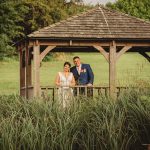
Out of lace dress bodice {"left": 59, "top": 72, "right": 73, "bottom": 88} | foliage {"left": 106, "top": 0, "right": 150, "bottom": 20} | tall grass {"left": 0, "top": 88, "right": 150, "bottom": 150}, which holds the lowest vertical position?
tall grass {"left": 0, "top": 88, "right": 150, "bottom": 150}

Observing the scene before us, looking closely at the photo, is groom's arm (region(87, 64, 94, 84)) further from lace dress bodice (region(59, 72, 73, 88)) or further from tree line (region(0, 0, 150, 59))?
tree line (region(0, 0, 150, 59))

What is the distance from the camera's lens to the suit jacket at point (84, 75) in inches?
741

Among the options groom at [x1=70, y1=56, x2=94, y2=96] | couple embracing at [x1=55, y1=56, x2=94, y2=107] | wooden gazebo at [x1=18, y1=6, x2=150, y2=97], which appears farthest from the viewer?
wooden gazebo at [x1=18, y1=6, x2=150, y2=97]

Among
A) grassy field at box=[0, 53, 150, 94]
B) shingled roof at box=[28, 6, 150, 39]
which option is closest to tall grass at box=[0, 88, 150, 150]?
shingled roof at box=[28, 6, 150, 39]

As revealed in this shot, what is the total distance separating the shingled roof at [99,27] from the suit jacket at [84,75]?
1.73 meters

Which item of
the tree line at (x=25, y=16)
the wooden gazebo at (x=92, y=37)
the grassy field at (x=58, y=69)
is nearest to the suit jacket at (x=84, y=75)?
the wooden gazebo at (x=92, y=37)

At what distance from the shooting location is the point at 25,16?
61.9m

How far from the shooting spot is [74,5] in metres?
67.5

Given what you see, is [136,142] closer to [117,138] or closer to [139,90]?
[117,138]

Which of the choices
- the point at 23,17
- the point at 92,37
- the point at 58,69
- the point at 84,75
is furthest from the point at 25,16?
the point at 84,75

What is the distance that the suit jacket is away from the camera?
18.8 meters

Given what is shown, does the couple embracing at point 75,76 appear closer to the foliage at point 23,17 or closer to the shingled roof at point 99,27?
the shingled roof at point 99,27

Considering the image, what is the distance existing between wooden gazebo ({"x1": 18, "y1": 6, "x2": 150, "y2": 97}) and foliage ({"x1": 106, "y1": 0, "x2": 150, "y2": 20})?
7554cm

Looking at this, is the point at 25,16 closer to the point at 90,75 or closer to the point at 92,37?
the point at 92,37
